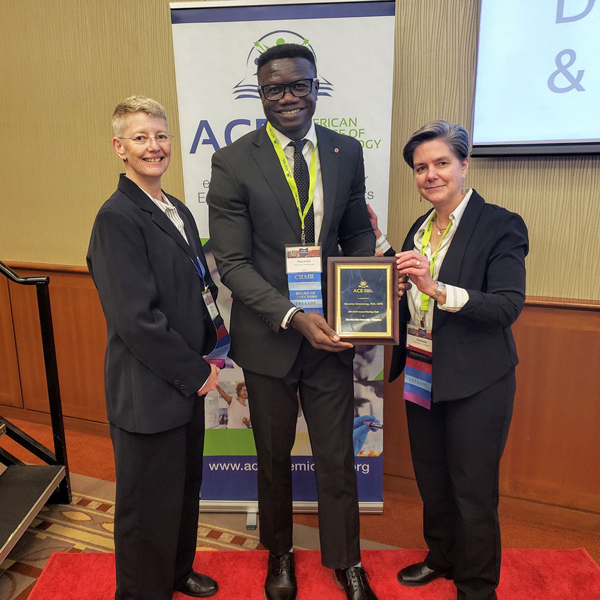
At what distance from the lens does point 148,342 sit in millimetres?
1462

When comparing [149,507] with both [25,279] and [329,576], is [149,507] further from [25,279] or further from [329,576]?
[25,279]

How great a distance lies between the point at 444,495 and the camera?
1.87 meters

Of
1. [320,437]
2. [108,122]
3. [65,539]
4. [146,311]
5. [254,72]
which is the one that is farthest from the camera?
[108,122]

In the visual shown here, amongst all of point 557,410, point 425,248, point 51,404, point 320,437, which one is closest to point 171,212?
point 425,248

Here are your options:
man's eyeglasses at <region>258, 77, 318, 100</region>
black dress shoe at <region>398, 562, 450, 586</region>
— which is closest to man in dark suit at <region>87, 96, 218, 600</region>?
man's eyeglasses at <region>258, 77, 318, 100</region>

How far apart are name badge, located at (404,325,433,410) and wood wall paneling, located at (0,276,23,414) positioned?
2.93m

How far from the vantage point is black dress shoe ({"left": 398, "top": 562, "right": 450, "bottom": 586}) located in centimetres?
197

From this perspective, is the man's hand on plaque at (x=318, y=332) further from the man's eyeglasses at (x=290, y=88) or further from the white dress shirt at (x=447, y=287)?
the man's eyeglasses at (x=290, y=88)

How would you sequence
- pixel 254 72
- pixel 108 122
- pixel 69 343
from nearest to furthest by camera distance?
pixel 254 72 → pixel 108 122 → pixel 69 343

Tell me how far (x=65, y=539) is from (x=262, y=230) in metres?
1.79

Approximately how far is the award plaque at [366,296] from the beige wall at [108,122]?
1004 millimetres

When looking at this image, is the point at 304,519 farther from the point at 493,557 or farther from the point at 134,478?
the point at 134,478

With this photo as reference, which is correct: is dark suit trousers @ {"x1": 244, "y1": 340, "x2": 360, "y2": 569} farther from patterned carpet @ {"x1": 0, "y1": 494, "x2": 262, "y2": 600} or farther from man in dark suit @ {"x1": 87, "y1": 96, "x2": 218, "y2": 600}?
patterned carpet @ {"x1": 0, "y1": 494, "x2": 262, "y2": 600}

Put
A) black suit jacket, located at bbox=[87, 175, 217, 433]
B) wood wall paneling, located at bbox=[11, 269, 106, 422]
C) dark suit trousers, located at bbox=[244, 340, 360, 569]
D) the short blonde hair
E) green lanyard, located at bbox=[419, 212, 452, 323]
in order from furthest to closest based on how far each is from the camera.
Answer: wood wall paneling, located at bbox=[11, 269, 106, 422] → dark suit trousers, located at bbox=[244, 340, 360, 569] → green lanyard, located at bbox=[419, 212, 452, 323] → the short blonde hair → black suit jacket, located at bbox=[87, 175, 217, 433]
